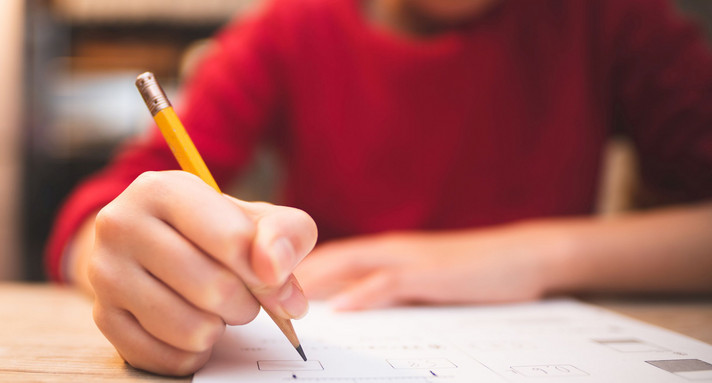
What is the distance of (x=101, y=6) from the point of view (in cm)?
136

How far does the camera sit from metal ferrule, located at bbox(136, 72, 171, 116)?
213mm

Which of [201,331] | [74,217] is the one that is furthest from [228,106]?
[201,331]

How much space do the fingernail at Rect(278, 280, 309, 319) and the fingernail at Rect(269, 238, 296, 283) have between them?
12 mm

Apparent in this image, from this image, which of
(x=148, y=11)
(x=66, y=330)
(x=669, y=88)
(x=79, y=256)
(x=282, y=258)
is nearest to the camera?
(x=282, y=258)

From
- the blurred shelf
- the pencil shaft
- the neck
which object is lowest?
the pencil shaft

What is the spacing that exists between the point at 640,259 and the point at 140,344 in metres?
0.39

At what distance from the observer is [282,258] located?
0.17m

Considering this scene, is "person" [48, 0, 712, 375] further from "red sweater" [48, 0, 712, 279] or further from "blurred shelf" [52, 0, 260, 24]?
"blurred shelf" [52, 0, 260, 24]

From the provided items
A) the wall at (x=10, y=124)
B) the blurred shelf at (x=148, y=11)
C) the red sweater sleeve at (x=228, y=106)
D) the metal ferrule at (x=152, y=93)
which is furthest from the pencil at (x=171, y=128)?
the wall at (x=10, y=124)

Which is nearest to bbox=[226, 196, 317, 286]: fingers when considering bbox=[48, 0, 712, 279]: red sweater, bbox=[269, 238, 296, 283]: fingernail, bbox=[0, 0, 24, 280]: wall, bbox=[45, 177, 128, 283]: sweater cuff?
bbox=[269, 238, 296, 283]: fingernail

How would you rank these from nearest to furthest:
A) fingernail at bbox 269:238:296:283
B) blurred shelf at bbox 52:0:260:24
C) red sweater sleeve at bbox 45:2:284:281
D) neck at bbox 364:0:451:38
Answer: fingernail at bbox 269:238:296:283 < red sweater sleeve at bbox 45:2:284:281 < neck at bbox 364:0:451:38 < blurred shelf at bbox 52:0:260:24

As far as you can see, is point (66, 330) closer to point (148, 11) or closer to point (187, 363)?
point (187, 363)

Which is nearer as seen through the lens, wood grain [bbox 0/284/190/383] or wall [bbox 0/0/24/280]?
wood grain [bbox 0/284/190/383]

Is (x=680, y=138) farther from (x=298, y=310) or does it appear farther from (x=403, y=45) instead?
(x=298, y=310)
